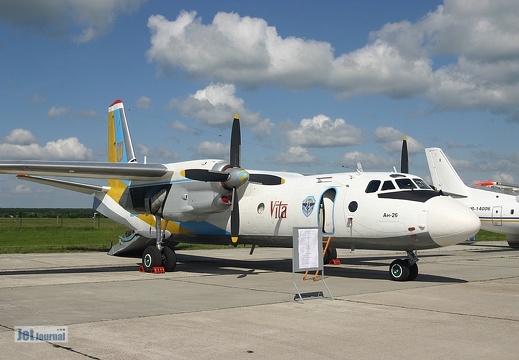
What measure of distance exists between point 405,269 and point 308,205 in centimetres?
315

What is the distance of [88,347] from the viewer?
7.26m

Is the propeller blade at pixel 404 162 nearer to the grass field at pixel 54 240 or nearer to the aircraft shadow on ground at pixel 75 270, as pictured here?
the aircraft shadow on ground at pixel 75 270

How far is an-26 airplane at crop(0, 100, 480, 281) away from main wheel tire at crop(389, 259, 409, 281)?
0.09ft

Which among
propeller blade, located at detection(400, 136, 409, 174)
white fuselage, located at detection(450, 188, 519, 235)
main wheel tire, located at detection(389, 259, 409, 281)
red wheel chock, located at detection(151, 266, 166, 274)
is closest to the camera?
main wheel tire, located at detection(389, 259, 409, 281)

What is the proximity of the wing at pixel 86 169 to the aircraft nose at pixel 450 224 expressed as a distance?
8350 mm

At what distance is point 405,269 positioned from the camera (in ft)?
49.1

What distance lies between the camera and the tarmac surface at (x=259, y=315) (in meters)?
7.19

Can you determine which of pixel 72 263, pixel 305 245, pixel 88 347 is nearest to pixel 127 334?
pixel 88 347

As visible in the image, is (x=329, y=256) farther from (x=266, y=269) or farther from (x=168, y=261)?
(x=168, y=261)

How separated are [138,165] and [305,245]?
7355 mm

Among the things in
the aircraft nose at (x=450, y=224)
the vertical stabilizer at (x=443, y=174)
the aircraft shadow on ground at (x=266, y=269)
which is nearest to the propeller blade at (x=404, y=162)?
the aircraft shadow on ground at (x=266, y=269)

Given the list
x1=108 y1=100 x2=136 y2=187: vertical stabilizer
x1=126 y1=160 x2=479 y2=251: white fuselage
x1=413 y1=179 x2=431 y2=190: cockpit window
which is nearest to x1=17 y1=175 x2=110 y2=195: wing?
x1=108 y1=100 x2=136 y2=187: vertical stabilizer

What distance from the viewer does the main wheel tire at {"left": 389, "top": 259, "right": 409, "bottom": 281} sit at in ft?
49.1

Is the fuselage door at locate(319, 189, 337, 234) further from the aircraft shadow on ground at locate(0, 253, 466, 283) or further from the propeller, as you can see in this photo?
the propeller
